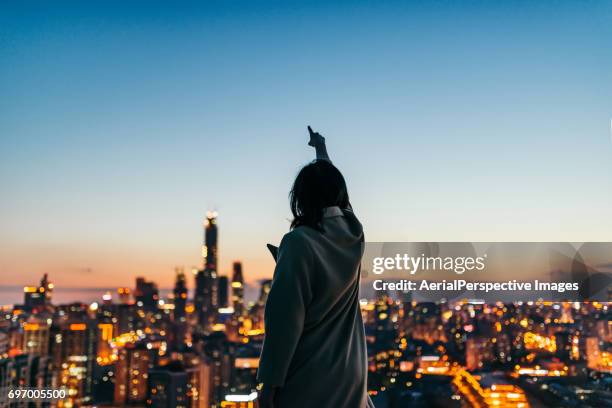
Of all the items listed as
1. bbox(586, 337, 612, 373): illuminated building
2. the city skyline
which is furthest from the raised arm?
bbox(586, 337, 612, 373): illuminated building

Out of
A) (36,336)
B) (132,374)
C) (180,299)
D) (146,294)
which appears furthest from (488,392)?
(180,299)

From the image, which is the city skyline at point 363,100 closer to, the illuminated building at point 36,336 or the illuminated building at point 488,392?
the illuminated building at point 488,392

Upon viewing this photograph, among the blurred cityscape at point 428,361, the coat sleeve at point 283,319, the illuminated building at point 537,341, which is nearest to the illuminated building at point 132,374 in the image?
the blurred cityscape at point 428,361

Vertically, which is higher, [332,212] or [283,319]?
[332,212]

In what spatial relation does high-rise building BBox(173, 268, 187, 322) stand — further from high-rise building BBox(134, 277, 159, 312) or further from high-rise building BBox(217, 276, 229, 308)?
high-rise building BBox(217, 276, 229, 308)

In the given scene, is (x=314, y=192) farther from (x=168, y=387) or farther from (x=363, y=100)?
(x=168, y=387)
